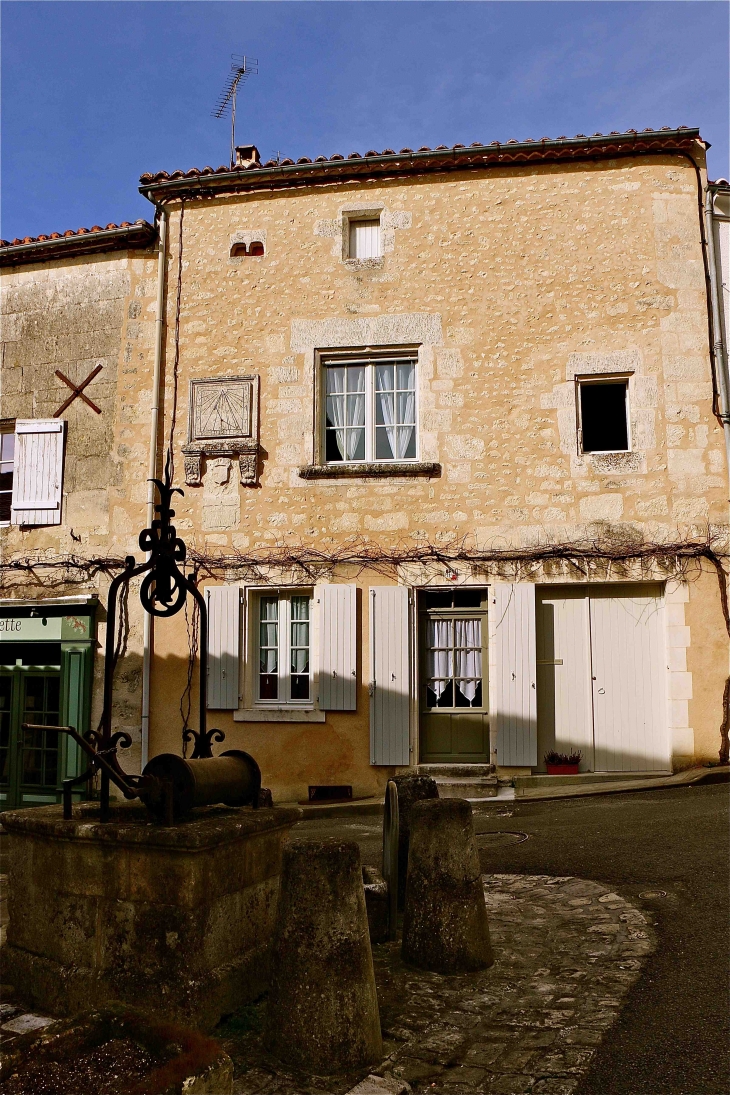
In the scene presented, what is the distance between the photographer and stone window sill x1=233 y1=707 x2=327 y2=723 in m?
10.2

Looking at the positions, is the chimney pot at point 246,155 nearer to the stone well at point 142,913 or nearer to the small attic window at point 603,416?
the small attic window at point 603,416

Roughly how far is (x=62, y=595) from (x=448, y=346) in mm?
5594

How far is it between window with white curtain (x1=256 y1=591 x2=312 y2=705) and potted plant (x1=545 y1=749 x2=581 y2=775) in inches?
109

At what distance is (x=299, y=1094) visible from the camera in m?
2.96

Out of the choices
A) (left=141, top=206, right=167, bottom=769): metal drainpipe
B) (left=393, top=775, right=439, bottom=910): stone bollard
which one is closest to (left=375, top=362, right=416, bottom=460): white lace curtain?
(left=141, top=206, right=167, bottom=769): metal drainpipe

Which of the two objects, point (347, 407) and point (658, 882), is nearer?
point (658, 882)

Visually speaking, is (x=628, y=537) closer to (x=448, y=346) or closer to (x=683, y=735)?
(x=683, y=735)

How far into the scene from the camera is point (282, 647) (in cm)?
1059

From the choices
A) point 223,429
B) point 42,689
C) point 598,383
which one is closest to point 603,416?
point 598,383

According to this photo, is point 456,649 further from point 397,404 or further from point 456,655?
point 397,404

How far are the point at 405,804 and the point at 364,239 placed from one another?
26.9ft

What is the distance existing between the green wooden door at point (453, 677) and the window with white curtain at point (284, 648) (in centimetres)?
136

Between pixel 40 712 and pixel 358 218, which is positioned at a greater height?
pixel 358 218

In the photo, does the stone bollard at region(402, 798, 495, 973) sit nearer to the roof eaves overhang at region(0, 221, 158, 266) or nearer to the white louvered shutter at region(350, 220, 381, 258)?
the white louvered shutter at region(350, 220, 381, 258)
